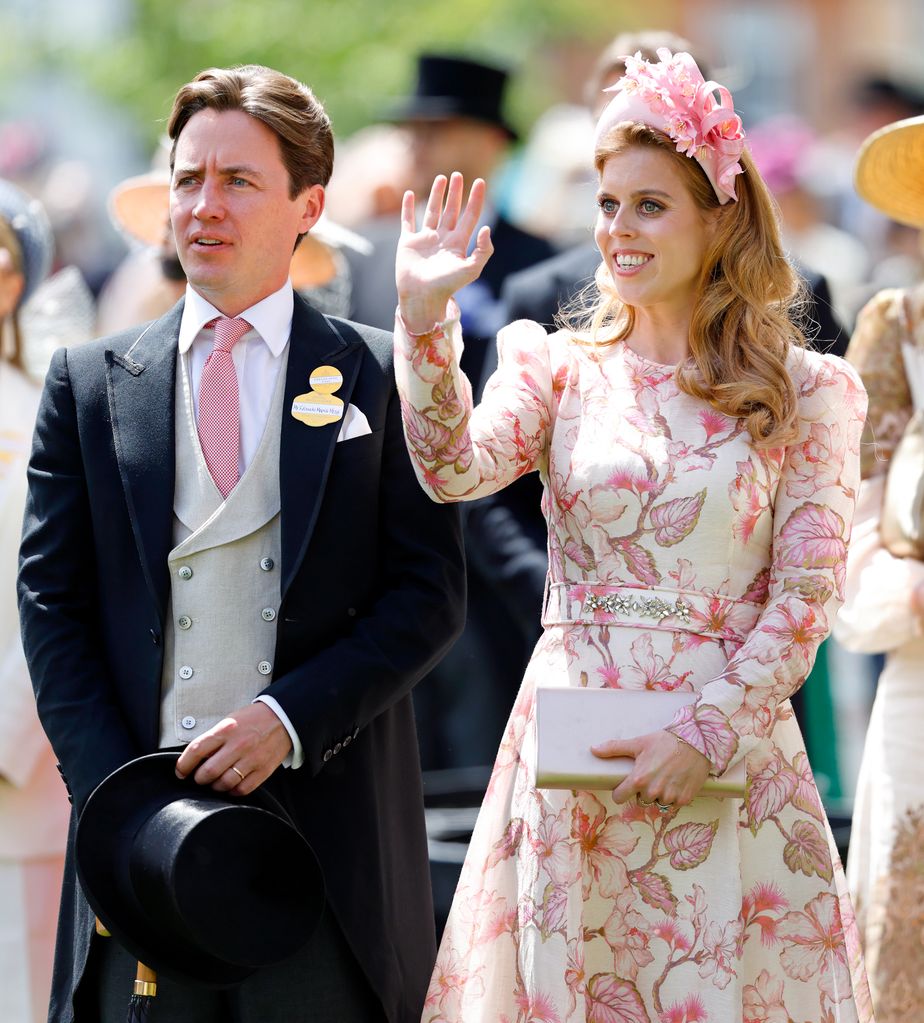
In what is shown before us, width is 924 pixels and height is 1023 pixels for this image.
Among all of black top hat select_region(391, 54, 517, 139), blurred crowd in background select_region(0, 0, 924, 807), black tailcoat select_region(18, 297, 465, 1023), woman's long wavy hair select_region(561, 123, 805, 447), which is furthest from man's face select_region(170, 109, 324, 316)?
black top hat select_region(391, 54, 517, 139)

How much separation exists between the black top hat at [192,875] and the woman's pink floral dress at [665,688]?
369mm

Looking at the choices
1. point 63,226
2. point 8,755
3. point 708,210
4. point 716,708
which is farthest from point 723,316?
point 63,226

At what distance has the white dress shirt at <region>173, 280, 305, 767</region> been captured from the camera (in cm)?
370

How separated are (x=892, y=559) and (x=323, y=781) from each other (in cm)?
162

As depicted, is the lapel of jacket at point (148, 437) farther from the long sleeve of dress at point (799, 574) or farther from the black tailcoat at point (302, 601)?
the long sleeve of dress at point (799, 574)

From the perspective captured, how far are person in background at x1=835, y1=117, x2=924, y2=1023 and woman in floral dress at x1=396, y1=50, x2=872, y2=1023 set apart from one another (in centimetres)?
75

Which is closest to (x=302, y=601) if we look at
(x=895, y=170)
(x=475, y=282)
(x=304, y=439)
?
(x=304, y=439)

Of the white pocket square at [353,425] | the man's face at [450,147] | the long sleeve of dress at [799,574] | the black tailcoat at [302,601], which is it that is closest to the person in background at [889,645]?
the long sleeve of dress at [799,574]

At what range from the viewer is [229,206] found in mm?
3691

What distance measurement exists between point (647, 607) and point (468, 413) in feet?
1.64

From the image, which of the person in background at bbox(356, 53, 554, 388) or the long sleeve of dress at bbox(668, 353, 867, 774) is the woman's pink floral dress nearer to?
the long sleeve of dress at bbox(668, 353, 867, 774)

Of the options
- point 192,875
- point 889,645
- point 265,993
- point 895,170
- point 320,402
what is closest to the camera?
point 192,875

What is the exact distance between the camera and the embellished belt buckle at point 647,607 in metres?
3.55

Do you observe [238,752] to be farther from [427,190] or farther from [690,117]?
[427,190]
